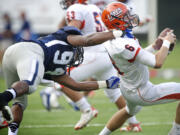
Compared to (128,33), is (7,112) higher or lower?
lower

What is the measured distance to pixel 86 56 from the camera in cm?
614

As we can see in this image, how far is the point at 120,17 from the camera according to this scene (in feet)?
15.3

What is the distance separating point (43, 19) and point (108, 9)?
16419mm

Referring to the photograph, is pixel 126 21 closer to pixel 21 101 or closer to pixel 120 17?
pixel 120 17

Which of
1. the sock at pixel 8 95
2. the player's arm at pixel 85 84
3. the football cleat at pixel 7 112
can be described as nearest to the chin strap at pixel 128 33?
the player's arm at pixel 85 84

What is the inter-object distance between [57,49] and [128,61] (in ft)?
2.68

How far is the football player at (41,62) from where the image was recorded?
14.4 feet

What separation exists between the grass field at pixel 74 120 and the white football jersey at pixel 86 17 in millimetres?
1262

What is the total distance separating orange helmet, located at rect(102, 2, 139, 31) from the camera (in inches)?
184

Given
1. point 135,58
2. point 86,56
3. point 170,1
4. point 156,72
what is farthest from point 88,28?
point 170,1

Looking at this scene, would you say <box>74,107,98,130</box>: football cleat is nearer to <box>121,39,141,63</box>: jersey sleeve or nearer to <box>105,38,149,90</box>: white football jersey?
<box>105,38,149,90</box>: white football jersey

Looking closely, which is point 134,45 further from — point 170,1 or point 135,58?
point 170,1

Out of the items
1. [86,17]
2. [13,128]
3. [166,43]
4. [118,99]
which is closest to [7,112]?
[13,128]

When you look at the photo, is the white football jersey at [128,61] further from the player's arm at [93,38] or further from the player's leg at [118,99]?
the player's leg at [118,99]
